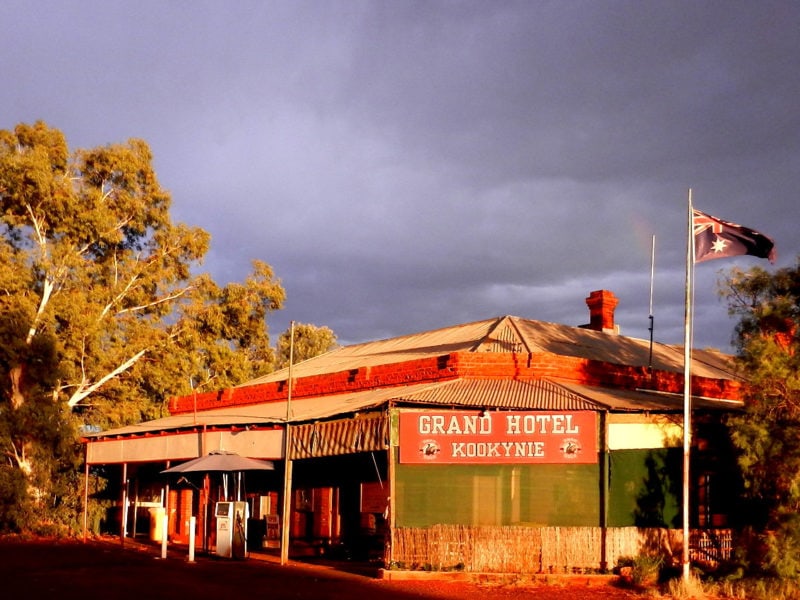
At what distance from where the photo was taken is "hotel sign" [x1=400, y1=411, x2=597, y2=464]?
20.3 metres

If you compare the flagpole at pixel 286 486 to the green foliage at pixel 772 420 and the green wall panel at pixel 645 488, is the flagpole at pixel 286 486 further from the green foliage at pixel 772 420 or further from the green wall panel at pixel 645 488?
the green foliage at pixel 772 420

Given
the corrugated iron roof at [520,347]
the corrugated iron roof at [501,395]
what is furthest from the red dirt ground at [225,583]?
the corrugated iron roof at [520,347]

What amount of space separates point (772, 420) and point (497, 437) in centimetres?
546

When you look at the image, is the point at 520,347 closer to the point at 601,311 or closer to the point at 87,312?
Answer: the point at 601,311

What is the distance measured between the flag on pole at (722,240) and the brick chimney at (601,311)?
49.4 feet

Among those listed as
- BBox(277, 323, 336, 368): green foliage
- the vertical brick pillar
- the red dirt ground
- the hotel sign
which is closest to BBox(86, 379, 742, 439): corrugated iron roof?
the hotel sign

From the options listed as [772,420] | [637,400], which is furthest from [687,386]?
[637,400]

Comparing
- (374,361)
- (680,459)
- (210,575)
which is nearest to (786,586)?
(680,459)

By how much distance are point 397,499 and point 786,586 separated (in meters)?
7.73

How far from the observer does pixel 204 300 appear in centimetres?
4253

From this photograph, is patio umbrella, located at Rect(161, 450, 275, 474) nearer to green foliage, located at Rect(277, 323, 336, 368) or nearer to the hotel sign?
the hotel sign

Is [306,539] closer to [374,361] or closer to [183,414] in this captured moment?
[374,361]

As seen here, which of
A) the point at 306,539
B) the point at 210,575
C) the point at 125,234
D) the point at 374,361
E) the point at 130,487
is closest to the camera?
the point at 210,575

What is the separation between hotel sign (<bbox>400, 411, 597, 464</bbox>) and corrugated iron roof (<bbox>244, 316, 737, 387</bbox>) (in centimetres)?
505
